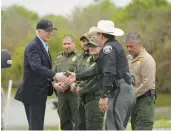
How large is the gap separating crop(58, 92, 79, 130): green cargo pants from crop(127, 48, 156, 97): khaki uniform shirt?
1.23 meters

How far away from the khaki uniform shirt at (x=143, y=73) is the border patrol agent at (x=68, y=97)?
1210mm

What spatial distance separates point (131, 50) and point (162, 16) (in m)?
41.5

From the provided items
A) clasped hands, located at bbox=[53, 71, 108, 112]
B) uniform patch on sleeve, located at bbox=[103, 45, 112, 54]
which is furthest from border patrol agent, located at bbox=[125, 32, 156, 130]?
uniform patch on sleeve, located at bbox=[103, 45, 112, 54]

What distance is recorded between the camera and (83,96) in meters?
7.99

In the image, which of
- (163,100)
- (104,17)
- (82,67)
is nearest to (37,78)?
(82,67)

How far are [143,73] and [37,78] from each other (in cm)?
159

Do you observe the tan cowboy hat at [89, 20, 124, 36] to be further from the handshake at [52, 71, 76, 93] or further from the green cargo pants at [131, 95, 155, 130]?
the green cargo pants at [131, 95, 155, 130]

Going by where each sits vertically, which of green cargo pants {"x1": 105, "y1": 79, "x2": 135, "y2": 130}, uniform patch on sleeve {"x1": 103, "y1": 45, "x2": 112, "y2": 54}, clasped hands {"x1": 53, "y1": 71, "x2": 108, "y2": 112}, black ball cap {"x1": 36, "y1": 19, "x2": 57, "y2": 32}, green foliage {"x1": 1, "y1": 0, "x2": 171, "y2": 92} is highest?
green foliage {"x1": 1, "y1": 0, "x2": 171, "y2": 92}

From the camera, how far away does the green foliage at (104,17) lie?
41.1 meters

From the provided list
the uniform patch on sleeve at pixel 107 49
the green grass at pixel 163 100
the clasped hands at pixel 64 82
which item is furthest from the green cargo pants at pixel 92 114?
the green grass at pixel 163 100

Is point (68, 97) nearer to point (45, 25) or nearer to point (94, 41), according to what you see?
point (45, 25)

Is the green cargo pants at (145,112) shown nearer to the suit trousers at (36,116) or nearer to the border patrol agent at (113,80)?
the border patrol agent at (113,80)

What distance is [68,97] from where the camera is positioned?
8844mm

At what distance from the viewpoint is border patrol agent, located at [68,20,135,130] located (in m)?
6.65
